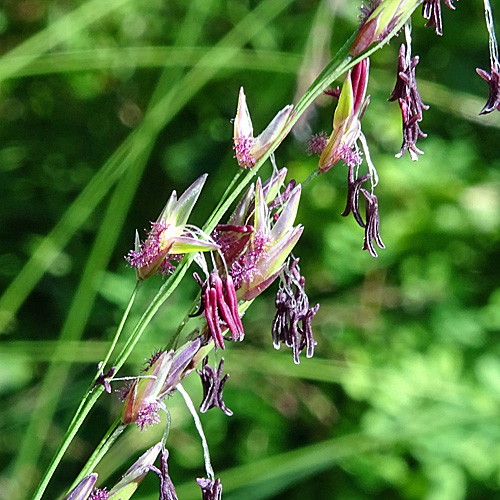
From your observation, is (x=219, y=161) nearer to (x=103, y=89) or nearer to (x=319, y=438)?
(x=103, y=89)

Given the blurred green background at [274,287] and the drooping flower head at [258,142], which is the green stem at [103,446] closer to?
the drooping flower head at [258,142]

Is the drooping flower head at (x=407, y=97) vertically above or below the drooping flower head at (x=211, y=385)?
above

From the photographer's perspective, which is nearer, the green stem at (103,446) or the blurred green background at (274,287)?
the green stem at (103,446)

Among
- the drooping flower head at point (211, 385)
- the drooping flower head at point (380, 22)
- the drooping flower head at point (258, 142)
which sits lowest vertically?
the drooping flower head at point (211, 385)

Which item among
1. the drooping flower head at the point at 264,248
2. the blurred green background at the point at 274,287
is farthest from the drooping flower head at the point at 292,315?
the blurred green background at the point at 274,287

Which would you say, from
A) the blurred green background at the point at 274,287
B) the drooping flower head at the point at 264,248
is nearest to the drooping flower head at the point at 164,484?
the drooping flower head at the point at 264,248

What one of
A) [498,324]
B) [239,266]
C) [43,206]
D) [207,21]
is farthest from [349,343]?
[239,266]

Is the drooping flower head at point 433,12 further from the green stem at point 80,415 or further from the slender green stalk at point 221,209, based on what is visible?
the green stem at point 80,415

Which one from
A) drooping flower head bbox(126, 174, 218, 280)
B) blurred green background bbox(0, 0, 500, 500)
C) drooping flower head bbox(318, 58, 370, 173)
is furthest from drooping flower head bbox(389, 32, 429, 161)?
blurred green background bbox(0, 0, 500, 500)

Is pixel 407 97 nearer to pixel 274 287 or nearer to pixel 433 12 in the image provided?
pixel 433 12

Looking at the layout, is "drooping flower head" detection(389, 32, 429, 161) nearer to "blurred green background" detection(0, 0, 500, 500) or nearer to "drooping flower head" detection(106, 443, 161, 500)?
"drooping flower head" detection(106, 443, 161, 500)
